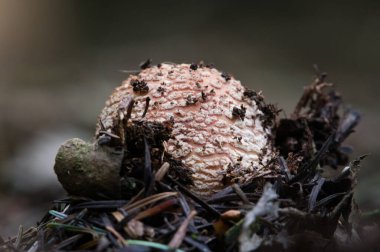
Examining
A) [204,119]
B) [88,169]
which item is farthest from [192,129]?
[88,169]

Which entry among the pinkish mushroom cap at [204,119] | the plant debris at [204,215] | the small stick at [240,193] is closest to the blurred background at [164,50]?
the pinkish mushroom cap at [204,119]

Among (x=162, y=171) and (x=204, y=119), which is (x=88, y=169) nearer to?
(x=162, y=171)

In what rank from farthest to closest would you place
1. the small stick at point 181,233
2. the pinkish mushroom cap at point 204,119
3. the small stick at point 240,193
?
the pinkish mushroom cap at point 204,119 < the small stick at point 240,193 < the small stick at point 181,233

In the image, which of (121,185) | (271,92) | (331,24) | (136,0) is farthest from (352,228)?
(136,0)

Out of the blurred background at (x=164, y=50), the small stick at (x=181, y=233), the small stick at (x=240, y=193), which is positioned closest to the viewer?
the small stick at (x=181, y=233)

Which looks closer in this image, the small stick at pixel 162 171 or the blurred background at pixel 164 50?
the small stick at pixel 162 171

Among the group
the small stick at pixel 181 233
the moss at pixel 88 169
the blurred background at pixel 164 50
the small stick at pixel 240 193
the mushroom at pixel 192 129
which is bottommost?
the small stick at pixel 181 233

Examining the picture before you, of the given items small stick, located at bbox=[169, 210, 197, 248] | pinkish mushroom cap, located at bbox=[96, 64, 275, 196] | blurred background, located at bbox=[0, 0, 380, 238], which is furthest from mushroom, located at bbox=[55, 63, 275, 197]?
blurred background, located at bbox=[0, 0, 380, 238]

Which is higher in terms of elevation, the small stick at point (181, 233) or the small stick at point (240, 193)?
the small stick at point (240, 193)

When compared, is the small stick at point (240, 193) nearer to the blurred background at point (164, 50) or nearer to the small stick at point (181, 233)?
the small stick at point (181, 233)
